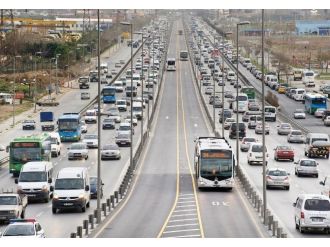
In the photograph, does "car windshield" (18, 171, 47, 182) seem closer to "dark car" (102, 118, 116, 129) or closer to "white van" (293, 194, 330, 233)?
"white van" (293, 194, 330, 233)

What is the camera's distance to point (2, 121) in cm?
11256

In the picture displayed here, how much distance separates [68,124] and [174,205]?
39.4 m

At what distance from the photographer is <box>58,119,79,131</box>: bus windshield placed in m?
88.5

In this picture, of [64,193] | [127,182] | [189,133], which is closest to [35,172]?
[64,193]

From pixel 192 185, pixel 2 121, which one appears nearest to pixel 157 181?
pixel 192 185

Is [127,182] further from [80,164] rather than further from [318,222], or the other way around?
[318,222]

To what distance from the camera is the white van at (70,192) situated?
46.6 m

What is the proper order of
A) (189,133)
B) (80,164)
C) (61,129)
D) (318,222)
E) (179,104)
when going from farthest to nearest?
(179,104), (189,133), (61,129), (80,164), (318,222)

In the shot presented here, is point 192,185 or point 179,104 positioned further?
point 179,104

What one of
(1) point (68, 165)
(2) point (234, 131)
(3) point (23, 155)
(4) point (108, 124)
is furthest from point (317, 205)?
(4) point (108, 124)

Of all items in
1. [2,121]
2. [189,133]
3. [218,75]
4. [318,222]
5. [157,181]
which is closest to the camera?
[318,222]

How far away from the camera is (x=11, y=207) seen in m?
42.9

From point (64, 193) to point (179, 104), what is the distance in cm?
8798

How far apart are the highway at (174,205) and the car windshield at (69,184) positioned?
6.63 ft
